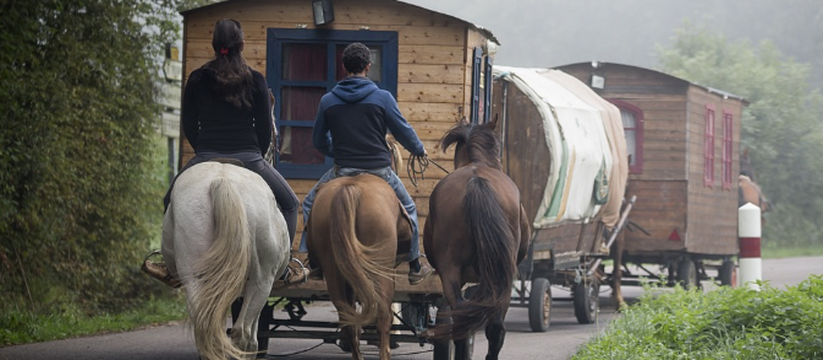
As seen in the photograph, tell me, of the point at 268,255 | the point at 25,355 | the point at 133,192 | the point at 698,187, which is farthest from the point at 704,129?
the point at 268,255

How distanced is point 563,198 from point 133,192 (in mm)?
5054

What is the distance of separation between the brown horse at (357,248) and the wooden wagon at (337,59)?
7.31 feet

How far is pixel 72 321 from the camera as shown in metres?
13.6

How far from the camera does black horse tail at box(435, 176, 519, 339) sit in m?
8.80

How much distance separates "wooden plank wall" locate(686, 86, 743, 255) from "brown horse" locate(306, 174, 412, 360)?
479 inches

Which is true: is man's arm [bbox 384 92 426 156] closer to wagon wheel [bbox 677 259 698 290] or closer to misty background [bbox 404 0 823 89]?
wagon wheel [bbox 677 259 698 290]

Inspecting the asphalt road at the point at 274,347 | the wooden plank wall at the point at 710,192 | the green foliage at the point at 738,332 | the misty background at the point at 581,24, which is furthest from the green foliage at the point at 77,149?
the misty background at the point at 581,24

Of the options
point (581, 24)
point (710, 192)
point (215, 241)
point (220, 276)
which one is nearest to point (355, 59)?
point (215, 241)

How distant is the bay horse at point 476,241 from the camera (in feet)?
29.0

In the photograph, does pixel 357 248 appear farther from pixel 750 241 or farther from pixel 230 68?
pixel 750 241

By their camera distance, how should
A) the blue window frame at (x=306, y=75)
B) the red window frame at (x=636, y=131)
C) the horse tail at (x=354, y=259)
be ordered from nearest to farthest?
the horse tail at (x=354, y=259)
the blue window frame at (x=306, y=75)
the red window frame at (x=636, y=131)

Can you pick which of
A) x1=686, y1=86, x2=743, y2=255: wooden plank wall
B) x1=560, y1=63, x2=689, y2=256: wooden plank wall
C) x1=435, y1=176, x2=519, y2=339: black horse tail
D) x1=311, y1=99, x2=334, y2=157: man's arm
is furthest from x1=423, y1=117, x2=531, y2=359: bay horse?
x1=686, y1=86, x2=743, y2=255: wooden plank wall

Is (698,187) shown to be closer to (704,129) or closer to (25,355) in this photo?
(704,129)

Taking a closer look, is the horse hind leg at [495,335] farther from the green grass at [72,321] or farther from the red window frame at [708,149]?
the red window frame at [708,149]
